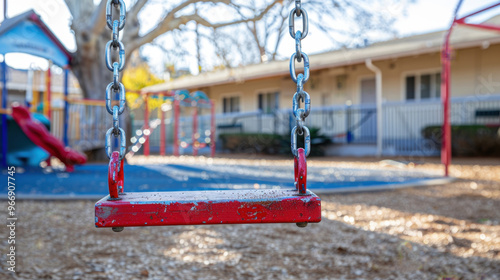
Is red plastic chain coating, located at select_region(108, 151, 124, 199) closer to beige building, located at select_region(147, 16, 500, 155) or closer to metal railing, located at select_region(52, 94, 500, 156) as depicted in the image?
metal railing, located at select_region(52, 94, 500, 156)

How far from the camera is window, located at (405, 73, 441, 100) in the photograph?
46.0 ft

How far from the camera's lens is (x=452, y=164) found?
10.2 m

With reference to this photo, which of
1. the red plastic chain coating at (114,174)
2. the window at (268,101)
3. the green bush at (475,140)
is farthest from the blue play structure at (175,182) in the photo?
the window at (268,101)

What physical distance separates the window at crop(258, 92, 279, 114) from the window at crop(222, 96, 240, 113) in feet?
5.17

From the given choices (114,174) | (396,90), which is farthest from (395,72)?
(114,174)

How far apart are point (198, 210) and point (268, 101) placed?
58.3 feet

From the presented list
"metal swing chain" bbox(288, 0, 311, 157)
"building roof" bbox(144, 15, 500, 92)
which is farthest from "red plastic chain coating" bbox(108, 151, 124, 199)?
"building roof" bbox(144, 15, 500, 92)

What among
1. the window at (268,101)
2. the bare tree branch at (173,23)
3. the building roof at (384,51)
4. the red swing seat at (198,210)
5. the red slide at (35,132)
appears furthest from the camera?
the window at (268,101)

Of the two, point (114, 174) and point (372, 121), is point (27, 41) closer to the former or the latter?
point (114, 174)

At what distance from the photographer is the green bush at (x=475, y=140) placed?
11.5 meters

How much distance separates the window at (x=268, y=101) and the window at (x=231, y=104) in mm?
1576

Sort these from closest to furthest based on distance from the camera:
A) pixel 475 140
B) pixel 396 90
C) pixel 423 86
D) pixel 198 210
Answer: pixel 198 210, pixel 475 140, pixel 423 86, pixel 396 90

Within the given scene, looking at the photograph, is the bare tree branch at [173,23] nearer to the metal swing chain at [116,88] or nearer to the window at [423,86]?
the window at [423,86]

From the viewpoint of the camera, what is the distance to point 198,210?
164 centimetres
